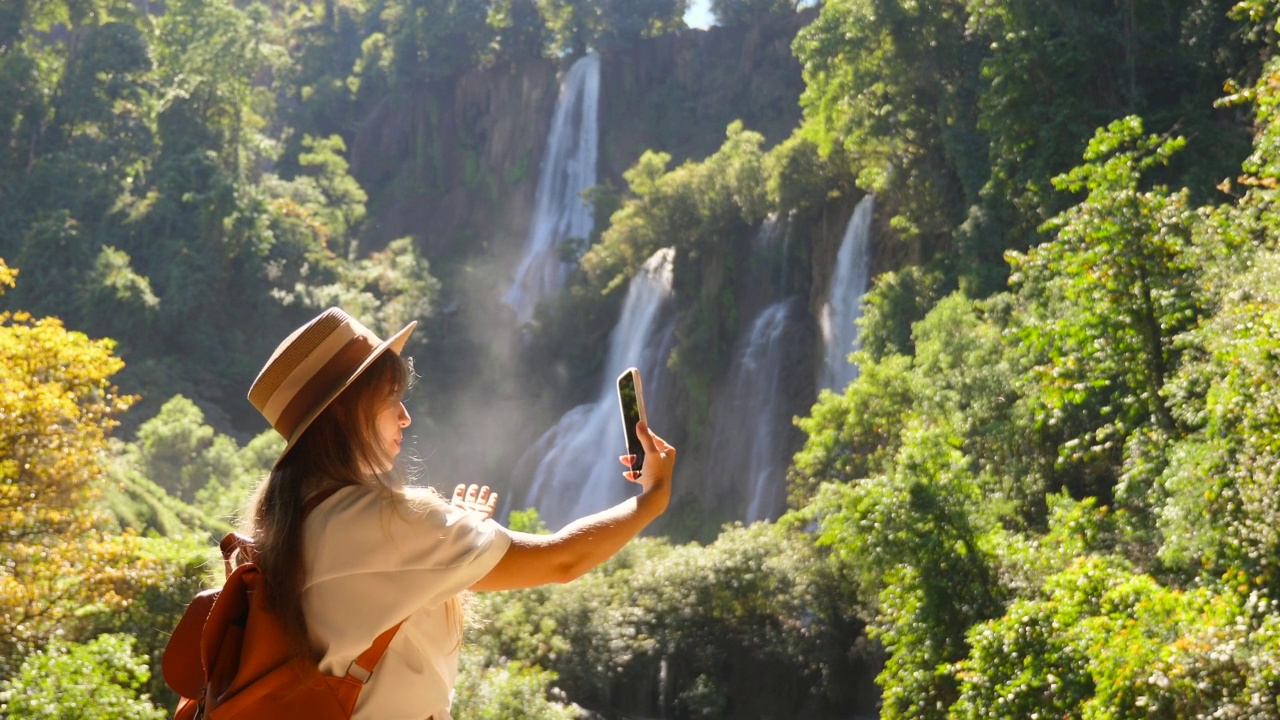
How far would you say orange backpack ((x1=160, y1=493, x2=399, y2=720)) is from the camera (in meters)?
1.87

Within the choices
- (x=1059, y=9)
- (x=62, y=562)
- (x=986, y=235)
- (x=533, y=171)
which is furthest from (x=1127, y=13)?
(x=533, y=171)

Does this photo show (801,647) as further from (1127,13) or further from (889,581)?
(1127,13)

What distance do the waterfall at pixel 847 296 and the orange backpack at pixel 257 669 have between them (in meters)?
20.8

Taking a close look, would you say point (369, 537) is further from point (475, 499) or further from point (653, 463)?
point (653, 463)

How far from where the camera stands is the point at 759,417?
25.0 metres

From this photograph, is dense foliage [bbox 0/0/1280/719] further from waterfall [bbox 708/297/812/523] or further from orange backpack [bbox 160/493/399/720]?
waterfall [bbox 708/297/812/523]

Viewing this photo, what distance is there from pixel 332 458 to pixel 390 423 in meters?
0.12

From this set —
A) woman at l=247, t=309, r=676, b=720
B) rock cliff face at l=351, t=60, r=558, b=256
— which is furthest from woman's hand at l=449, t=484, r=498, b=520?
rock cliff face at l=351, t=60, r=558, b=256

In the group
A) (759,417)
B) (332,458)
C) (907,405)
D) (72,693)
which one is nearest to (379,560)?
(332,458)

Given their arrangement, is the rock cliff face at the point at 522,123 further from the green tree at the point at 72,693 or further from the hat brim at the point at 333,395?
the hat brim at the point at 333,395

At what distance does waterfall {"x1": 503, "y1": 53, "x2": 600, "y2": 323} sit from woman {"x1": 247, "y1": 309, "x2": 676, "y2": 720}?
38900 mm

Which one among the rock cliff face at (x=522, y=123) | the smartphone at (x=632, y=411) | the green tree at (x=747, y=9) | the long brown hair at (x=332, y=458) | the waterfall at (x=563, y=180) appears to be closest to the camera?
the long brown hair at (x=332, y=458)

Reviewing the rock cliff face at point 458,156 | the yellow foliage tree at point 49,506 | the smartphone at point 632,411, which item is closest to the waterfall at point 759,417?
the yellow foliage tree at point 49,506

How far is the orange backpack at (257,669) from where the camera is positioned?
1870 millimetres
